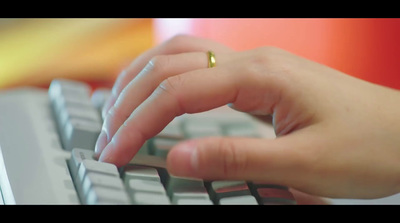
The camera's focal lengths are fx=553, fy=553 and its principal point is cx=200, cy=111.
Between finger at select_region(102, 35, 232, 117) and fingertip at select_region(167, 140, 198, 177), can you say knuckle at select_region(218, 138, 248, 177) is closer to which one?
fingertip at select_region(167, 140, 198, 177)

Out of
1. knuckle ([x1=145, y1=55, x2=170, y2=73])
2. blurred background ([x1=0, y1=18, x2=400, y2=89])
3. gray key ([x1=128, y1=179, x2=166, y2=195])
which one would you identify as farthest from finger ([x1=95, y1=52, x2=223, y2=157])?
blurred background ([x1=0, y1=18, x2=400, y2=89])

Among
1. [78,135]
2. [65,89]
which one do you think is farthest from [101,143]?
[65,89]

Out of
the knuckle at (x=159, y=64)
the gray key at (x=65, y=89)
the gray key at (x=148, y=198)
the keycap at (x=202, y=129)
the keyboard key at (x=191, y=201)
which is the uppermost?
the knuckle at (x=159, y=64)

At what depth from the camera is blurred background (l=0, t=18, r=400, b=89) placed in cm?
113

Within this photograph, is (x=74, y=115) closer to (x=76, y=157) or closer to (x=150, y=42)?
(x=76, y=157)

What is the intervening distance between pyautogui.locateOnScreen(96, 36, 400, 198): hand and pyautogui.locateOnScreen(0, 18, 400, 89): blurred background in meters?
0.49

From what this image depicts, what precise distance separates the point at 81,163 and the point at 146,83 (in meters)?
0.16

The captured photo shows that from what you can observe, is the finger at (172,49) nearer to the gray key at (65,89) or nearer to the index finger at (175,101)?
the gray key at (65,89)

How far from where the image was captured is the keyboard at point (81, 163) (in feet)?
1.65

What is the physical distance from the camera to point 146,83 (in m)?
0.66

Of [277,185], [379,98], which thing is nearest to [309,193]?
[277,185]

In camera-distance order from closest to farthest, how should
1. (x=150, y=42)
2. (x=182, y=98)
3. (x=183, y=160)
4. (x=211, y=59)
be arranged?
(x=183, y=160), (x=182, y=98), (x=211, y=59), (x=150, y=42)

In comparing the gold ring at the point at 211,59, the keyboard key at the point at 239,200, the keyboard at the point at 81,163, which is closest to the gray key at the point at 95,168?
the keyboard at the point at 81,163

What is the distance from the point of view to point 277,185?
565 millimetres
